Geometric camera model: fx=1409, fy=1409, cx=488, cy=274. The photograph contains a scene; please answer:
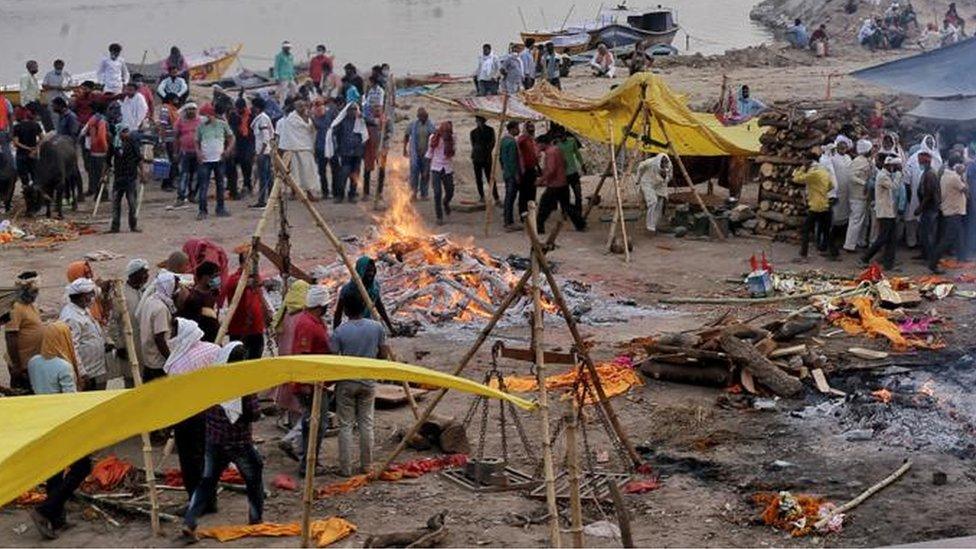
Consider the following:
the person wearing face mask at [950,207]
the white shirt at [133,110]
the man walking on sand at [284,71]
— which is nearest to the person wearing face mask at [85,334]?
the person wearing face mask at [950,207]

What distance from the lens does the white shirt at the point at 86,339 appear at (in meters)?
10.5

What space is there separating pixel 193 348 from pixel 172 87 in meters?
15.8

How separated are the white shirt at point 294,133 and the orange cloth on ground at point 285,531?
458 inches

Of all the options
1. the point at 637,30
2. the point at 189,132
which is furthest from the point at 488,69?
the point at 637,30

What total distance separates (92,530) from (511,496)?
2.90 metres

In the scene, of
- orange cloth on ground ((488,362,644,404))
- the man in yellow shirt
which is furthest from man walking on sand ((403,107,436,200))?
orange cloth on ground ((488,362,644,404))

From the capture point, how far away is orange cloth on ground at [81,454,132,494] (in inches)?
401

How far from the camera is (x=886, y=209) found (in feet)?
55.1

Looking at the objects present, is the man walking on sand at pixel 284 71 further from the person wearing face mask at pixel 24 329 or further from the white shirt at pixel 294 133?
the person wearing face mask at pixel 24 329

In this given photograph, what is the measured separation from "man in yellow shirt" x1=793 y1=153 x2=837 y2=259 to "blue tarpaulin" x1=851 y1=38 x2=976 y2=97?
113 inches

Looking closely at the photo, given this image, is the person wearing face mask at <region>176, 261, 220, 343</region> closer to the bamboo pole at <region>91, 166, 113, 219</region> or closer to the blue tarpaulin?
the bamboo pole at <region>91, 166, 113, 219</region>

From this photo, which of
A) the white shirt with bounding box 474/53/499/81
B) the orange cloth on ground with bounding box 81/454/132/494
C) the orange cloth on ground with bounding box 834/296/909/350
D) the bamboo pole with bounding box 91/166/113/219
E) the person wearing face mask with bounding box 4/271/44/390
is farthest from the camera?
the white shirt with bounding box 474/53/499/81

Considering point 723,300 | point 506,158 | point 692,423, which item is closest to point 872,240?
point 723,300

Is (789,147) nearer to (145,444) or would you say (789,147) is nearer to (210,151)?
(210,151)
